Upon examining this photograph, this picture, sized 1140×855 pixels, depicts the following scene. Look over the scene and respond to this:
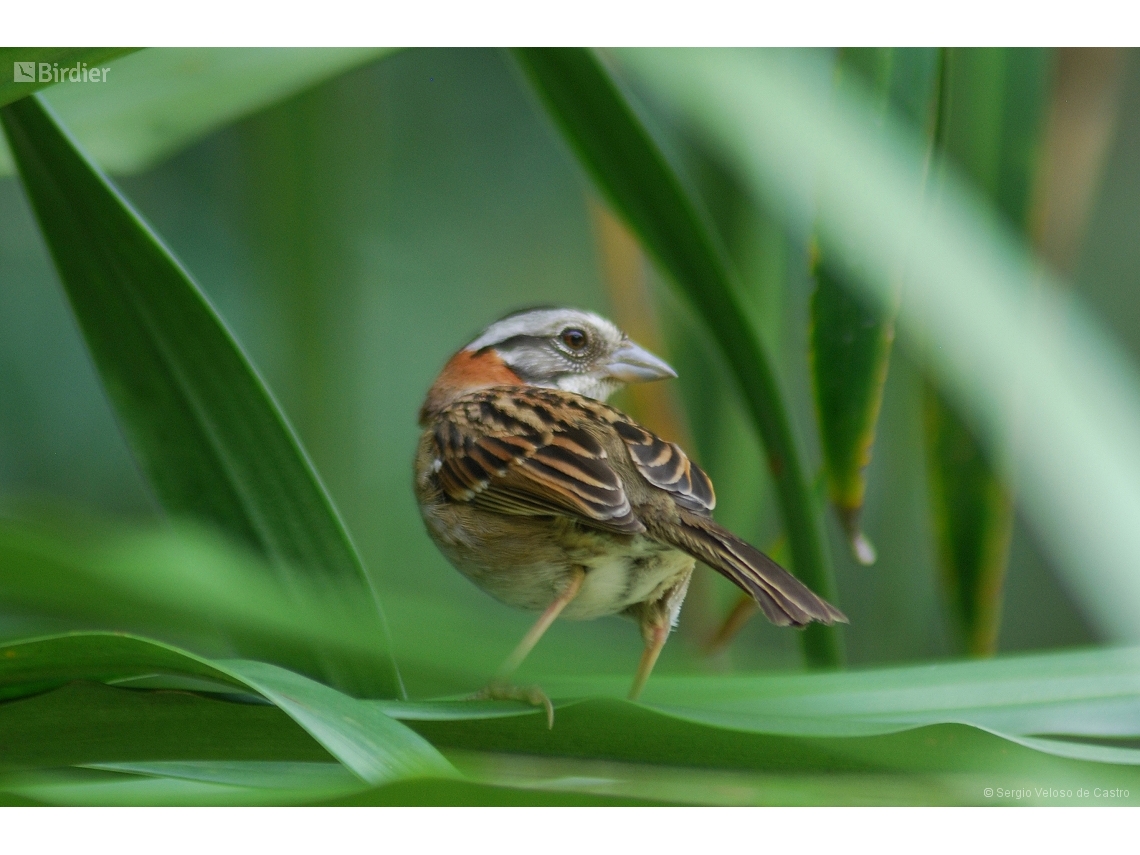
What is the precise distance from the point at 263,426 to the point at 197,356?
0.38 ft

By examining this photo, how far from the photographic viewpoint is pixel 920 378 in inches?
70.9

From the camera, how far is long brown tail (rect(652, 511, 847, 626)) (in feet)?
3.51

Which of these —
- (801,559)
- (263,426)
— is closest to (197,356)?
(263,426)

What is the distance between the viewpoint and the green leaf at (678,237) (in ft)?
4.55

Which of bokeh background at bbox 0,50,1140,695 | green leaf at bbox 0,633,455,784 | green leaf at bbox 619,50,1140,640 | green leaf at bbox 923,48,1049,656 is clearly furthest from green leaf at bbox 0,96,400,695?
green leaf at bbox 923,48,1049,656

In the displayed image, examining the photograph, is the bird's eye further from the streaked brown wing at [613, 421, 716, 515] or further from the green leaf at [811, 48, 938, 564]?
the green leaf at [811, 48, 938, 564]

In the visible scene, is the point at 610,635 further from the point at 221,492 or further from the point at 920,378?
the point at 221,492

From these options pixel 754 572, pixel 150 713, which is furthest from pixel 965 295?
pixel 150 713

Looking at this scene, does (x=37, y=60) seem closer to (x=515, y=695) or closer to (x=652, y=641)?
(x=515, y=695)

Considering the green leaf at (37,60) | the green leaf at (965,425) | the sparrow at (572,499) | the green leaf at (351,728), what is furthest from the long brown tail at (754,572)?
the green leaf at (37,60)

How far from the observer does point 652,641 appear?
1.45 m

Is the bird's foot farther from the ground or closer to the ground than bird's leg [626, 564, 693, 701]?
closer to the ground

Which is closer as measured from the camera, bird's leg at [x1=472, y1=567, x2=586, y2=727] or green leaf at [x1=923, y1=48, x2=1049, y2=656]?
bird's leg at [x1=472, y1=567, x2=586, y2=727]

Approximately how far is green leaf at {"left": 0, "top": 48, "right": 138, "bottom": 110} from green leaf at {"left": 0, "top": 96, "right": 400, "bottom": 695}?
0.22 ft
